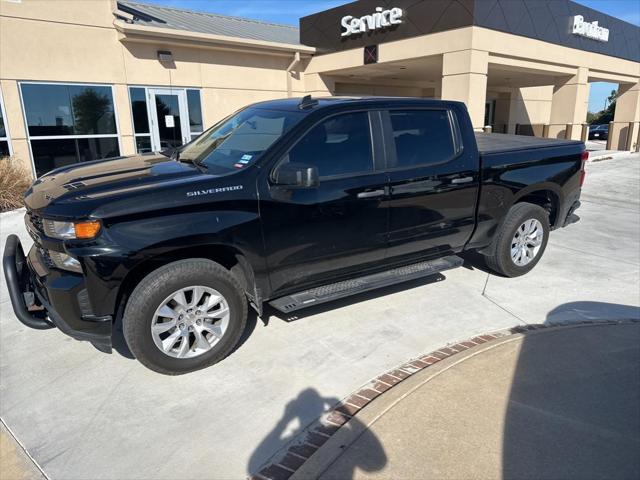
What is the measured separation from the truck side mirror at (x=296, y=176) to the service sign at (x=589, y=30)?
1659cm

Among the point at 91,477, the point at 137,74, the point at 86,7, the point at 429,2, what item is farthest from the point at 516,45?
the point at 91,477

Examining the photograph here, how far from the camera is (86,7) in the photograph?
38.2ft

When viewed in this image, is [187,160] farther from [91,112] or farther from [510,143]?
[91,112]

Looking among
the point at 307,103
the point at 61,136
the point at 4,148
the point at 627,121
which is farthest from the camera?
the point at 627,121

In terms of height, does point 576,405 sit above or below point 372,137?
below

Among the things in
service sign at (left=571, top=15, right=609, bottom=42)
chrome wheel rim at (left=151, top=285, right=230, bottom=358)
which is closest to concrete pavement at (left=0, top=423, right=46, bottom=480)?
chrome wheel rim at (left=151, top=285, right=230, bottom=358)

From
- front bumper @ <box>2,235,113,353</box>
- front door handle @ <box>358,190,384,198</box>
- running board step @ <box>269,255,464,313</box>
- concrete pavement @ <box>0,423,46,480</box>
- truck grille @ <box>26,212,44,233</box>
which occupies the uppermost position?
front door handle @ <box>358,190,384,198</box>

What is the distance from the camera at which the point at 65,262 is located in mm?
3271

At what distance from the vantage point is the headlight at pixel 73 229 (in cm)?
316

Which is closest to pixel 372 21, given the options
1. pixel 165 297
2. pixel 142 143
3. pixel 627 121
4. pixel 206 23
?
pixel 206 23

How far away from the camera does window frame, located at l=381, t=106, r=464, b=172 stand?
4.34 metres

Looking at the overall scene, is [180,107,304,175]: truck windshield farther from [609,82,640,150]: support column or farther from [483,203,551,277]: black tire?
[609,82,640,150]: support column

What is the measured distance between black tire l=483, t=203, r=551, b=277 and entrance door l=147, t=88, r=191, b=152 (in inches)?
413

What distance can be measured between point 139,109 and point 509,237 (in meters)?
11.0
